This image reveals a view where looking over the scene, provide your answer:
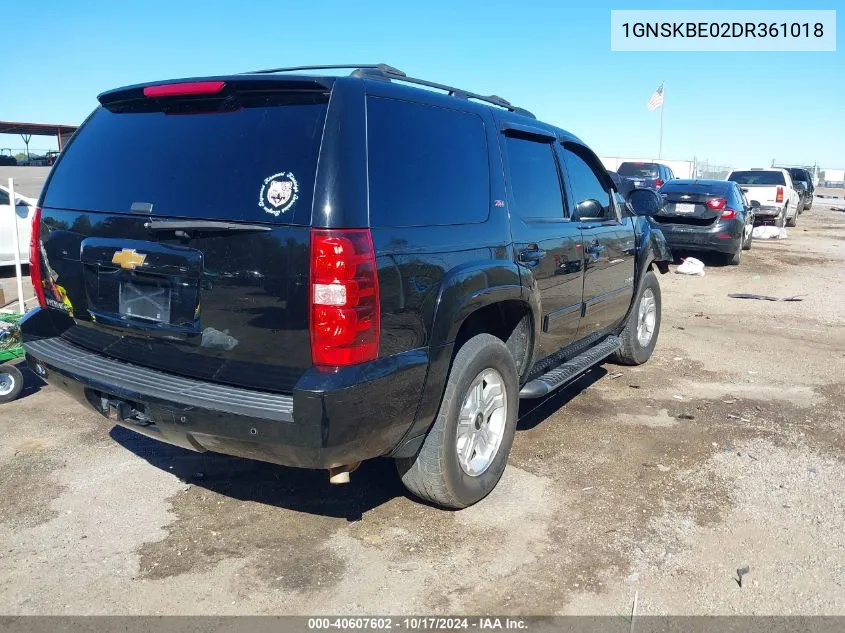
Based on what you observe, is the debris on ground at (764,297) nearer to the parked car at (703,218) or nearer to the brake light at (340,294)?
the parked car at (703,218)

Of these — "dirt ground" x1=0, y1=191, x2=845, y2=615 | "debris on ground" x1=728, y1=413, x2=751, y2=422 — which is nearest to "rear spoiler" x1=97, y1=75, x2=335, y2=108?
"dirt ground" x1=0, y1=191, x2=845, y2=615

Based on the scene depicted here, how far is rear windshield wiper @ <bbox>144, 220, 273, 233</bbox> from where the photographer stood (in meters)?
2.80

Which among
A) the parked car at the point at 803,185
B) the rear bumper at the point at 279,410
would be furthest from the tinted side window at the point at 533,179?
the parked car at the point at 803,185

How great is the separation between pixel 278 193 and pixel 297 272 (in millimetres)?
329

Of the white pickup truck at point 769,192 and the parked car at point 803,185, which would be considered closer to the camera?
the white pickup truck at point 769,192

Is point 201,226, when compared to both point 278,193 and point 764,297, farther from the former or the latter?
point 764,297

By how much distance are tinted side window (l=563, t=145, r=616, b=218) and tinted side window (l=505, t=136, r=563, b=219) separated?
261 millimetres

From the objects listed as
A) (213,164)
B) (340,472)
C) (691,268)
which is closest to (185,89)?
(213,164)

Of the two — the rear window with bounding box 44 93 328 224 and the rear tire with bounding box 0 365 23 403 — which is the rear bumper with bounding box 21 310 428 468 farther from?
the rear tire with bounding box 0 365 23 403

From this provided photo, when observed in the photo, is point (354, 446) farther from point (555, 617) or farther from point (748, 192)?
point (748, 192)

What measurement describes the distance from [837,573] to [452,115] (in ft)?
8.93

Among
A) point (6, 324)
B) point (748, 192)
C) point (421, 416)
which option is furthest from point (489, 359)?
point (748, 192)

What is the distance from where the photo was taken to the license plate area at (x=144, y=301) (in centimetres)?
304

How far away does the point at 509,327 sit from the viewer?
13.2 ft
